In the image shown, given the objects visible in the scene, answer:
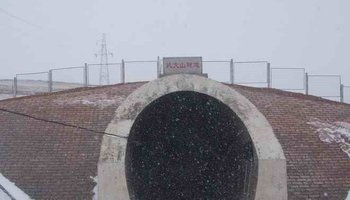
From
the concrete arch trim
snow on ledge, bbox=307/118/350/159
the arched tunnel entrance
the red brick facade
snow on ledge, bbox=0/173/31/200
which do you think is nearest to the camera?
the concrete arch trim

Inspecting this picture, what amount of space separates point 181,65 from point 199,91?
0.99 m

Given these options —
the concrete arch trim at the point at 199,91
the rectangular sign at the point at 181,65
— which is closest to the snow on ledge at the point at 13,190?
the concrete arch trim at the point at 199,91

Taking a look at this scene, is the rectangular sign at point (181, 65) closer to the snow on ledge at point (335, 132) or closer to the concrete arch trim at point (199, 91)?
the concrete arch trim at point (199, 91)

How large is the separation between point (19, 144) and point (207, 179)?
5.21 metres

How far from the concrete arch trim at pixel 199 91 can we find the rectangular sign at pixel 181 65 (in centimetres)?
61

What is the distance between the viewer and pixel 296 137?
14461mm

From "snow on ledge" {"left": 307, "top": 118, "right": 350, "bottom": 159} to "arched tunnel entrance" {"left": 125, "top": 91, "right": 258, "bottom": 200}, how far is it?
3452 millimetres

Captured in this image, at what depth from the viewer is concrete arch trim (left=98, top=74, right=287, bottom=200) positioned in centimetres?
1004

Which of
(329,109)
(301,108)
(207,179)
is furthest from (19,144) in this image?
(329,109)

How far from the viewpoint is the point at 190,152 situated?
44.3 feet

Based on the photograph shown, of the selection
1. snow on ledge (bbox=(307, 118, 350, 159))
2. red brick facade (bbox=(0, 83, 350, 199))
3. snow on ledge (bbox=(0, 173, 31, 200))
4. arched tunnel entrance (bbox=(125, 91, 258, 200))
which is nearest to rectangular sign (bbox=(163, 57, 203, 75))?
arched tunnel entrance (bbox=(125, 91, 258, 200))

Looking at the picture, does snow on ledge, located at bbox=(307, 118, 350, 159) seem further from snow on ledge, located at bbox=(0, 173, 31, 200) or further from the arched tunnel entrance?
snow on ledge, located at bbox=(0, 173, 31, 200)

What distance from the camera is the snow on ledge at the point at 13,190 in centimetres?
1200

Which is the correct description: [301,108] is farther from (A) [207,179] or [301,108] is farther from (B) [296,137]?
(A) [207,179]
